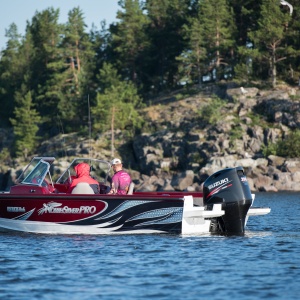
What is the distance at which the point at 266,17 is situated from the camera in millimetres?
74188

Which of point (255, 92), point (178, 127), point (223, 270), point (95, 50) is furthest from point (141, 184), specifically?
point (223, 270)

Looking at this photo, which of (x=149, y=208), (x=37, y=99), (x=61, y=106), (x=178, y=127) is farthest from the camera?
(x=37, y=99)

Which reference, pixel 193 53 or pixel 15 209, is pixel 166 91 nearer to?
pixel 193 53

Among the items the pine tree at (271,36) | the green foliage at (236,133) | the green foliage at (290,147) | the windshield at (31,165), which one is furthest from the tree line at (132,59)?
the windshield at (31,165)

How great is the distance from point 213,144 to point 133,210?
4714cm

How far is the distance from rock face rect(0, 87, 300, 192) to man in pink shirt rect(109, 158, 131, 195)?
3884 cm

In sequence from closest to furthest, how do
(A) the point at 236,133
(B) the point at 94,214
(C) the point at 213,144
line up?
(B) the point at 94,214
(C) the point at 213,144
(A) the point at 236,133

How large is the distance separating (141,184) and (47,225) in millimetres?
43129

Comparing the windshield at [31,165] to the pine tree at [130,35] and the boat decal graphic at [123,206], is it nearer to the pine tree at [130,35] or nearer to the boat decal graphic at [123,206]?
the boat decal graphic at [123,206]

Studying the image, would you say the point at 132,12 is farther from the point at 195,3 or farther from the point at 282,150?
the point at 282,150

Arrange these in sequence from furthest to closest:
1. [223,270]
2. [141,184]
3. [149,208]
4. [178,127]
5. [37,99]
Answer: [37,99] → [178,127] → [141,184] → [149,208] → [223,270]

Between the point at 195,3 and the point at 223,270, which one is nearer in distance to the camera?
the point at 223,270

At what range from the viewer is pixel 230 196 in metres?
19.8

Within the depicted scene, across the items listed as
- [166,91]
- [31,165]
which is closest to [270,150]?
[166,91]
